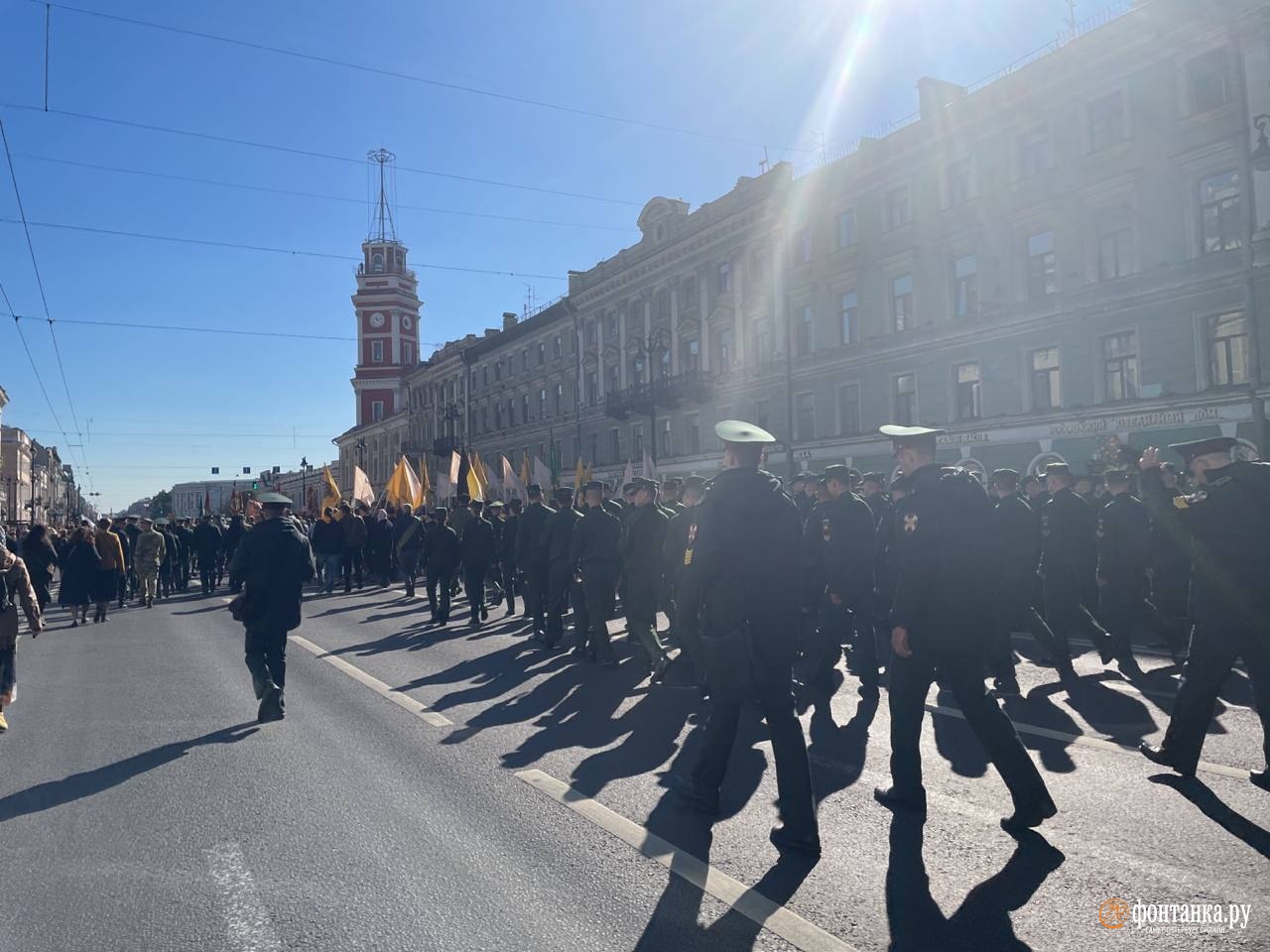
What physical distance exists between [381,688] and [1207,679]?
661 centimetres

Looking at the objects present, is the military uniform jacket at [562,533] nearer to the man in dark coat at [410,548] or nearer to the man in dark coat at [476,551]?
the man in dark coat at [476,551]

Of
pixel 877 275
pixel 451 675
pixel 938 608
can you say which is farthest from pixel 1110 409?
pixel 938 608

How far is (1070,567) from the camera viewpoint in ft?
28.7

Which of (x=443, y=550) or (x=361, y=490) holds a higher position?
(x=361, y=490)

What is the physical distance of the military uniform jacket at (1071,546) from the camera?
870 centimetres

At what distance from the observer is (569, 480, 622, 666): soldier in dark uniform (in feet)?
32.4

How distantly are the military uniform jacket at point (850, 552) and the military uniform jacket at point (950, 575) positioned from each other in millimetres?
4054

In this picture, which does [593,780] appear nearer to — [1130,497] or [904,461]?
[904,461]

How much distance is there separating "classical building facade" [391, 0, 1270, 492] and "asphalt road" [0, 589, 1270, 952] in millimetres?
14814

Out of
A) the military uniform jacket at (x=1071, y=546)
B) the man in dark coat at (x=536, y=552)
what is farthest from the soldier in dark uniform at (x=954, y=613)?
the man in dark coat at (x=536, y=552)

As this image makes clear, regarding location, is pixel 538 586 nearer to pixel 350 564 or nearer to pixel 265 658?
pixel 265 658

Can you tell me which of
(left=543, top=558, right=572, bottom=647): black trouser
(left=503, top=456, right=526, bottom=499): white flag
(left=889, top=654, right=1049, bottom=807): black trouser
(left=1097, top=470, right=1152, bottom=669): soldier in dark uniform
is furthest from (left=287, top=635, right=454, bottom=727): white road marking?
(left=503, top=456, right=526, bottom=499): white flag

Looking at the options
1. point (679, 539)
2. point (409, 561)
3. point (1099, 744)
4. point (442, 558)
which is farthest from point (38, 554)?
point (1099, 744)

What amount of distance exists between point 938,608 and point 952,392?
25981 mm
